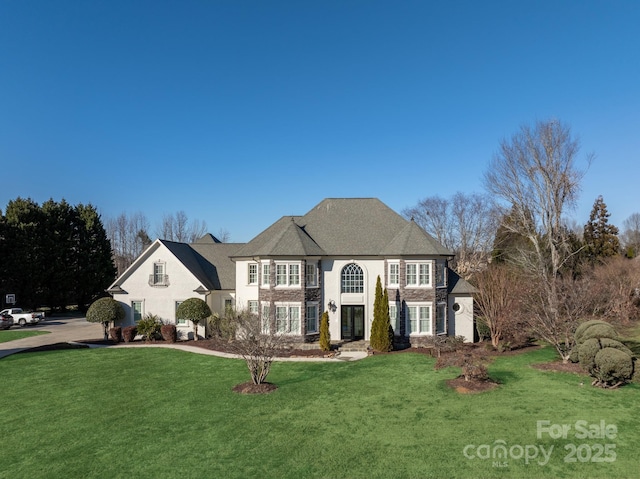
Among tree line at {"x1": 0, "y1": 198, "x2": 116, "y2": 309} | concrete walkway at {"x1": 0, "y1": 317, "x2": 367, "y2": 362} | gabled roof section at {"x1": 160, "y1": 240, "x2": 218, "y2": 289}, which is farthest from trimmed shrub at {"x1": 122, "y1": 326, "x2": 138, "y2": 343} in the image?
tree line at {"x1": 0, "y1": 198, "x2": 116, "y2": 309}

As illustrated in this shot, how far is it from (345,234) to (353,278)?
10.5 feet

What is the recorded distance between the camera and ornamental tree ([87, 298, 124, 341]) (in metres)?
26.5

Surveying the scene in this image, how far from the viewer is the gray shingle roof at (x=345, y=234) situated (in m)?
24.3

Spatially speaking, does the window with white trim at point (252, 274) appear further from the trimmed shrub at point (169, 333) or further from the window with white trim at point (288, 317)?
the trimmed shrub at point (169, 333)

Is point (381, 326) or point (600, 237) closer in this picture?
point (381, 326)

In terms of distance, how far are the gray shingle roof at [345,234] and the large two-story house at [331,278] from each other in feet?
0.23

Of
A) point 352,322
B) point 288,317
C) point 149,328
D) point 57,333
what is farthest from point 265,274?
point 57,333

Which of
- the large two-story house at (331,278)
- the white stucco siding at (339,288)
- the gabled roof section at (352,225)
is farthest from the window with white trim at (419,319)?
the gabled roof section at (352,225)

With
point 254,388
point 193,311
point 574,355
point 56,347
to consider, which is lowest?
point 56,347

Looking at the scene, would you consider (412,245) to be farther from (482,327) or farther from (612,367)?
(612,367)

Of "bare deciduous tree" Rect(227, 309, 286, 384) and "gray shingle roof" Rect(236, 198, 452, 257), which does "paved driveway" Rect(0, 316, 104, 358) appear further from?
"bare deciduous tree" Rect(227, 309, 286, 384)

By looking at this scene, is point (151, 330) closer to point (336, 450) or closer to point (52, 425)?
point (52, 425)

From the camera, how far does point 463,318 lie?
989 inches

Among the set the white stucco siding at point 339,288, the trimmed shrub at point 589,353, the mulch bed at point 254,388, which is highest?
the white stucco siding at point 339,288
